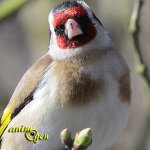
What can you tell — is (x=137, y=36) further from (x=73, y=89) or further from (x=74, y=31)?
(x=73, y=89)

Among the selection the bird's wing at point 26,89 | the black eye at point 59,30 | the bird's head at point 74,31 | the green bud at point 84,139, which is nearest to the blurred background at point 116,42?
the bird's head at point 74,31

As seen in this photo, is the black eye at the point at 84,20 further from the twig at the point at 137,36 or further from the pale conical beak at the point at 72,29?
the twig at the point at 137,36

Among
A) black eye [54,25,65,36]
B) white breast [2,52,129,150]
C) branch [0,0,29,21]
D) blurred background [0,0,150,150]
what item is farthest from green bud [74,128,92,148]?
branch [0,0,29,21]

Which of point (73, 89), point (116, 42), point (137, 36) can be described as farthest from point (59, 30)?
point (116, 42)

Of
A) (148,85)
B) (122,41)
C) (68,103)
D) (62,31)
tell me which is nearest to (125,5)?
(122,41)

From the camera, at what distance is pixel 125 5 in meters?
5.75

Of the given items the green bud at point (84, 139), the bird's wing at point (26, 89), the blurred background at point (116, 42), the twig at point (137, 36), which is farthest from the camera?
the blurred background at point (116, 42)

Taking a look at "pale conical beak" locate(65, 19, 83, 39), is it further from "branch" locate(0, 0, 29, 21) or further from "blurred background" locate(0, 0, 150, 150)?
"branch" locate(0, 0, 29, 21)

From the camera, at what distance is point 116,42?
610 centimetres

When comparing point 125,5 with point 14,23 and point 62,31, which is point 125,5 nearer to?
point 62,31

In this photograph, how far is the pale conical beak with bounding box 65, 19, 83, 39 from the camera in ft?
14.5

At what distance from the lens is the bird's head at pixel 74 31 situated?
4508 millimetres

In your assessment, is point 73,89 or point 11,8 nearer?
point 73,89

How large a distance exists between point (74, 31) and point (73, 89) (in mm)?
356
